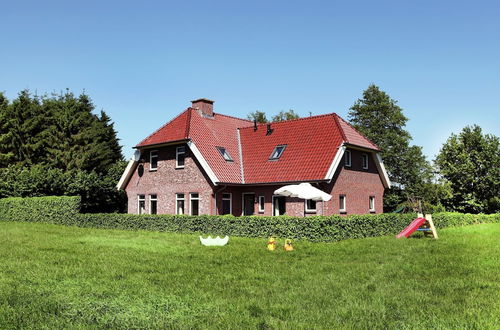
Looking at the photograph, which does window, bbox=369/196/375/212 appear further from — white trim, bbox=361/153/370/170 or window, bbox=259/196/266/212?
window, bbox=259/196/266/212

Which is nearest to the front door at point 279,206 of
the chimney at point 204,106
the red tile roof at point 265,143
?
the red tile roof at point 265,143

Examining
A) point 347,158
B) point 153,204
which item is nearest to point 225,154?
point 153,204

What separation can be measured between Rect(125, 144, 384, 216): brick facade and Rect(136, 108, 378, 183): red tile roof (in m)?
0.82

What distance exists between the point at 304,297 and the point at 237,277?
2.62 meters

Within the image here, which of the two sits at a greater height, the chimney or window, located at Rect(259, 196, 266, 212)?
the chimney

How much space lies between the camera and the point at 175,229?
2411 cm

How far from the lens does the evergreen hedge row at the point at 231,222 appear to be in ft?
64.4

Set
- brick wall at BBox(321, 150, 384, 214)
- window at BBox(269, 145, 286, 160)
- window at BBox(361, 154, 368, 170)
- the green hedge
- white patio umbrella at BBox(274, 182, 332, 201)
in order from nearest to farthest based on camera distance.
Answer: white patio umbrella at BBox(274, 182, 332, 201), brick wall at BBox(321, 150, 384, 214), window at BBox(269, 145, 286, 160), the green hedge, window at BBox(361, 154, 368, 170)

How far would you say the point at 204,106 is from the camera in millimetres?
33188

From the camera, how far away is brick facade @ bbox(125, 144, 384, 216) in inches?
1085

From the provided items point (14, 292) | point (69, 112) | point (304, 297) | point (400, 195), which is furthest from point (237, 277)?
point (69, 112)

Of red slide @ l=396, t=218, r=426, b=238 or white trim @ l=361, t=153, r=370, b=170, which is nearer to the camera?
red slide @ l=396, t=218, r=426, b=238

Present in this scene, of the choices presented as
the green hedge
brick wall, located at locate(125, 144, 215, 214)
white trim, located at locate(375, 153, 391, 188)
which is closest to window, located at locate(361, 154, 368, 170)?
white trim, located at locate(375, 153, 391, 188)

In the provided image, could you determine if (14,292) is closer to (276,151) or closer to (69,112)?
(276,151)
